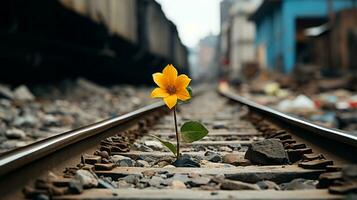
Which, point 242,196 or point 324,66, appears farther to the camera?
point 324,66

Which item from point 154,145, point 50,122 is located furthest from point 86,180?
point 50,122

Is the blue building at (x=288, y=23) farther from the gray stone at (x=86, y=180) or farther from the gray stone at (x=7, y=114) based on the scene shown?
the gray stone at (x=86, y=180)

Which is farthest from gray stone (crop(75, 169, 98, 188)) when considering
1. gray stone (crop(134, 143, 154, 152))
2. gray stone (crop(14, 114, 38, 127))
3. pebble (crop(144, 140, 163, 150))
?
gray stone (crop(14, 114, 38, 127))

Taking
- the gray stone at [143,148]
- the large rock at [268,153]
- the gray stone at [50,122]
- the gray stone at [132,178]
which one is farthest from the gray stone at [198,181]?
the gray stone at [50,122]

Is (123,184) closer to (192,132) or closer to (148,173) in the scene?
(148,173)

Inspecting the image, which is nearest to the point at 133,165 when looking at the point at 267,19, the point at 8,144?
the point at 8,144

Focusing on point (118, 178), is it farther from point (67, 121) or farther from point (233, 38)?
point (233, 38)

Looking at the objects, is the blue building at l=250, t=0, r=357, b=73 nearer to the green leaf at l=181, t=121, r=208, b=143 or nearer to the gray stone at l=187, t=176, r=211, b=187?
the green leaf at l=181, t=121, r=208, b=143
